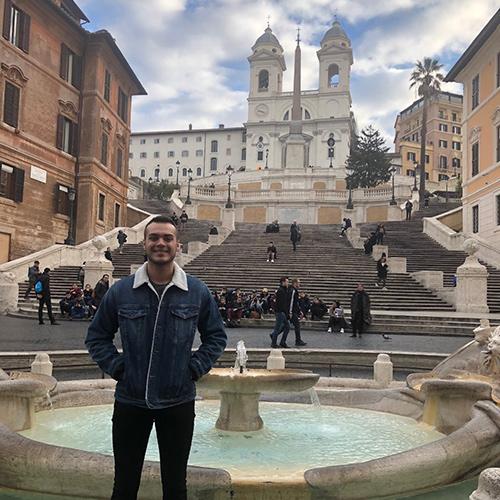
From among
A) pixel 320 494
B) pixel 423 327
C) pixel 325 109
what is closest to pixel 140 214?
pixel 423 327

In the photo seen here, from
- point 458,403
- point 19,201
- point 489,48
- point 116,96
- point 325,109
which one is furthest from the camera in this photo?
point 325,109

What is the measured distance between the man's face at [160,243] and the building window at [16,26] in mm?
29446

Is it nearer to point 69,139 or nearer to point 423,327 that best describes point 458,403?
point 423,327

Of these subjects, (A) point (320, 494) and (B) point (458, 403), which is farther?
(B) point (458, 403)

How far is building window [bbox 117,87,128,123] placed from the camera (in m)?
40.0

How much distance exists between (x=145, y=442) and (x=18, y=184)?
28.4 meters

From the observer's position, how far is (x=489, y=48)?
31.0 metres

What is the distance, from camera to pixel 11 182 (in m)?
28.3

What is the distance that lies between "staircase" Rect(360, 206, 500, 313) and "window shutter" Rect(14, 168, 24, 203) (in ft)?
62.4

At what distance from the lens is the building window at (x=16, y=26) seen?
28.1 metres

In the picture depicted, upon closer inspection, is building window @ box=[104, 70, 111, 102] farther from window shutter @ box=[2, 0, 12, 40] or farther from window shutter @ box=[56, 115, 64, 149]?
window shutter @ box=[2, 0, 12, 40]

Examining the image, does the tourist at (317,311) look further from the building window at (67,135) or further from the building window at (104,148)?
the building window at (104,148)

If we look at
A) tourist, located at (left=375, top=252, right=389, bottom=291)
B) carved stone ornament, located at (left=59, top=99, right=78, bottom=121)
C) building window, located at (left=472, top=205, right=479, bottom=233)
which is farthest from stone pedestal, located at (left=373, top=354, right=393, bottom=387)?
carved stone ornament, located at (left=59, top=99, right=78, bottom=121)

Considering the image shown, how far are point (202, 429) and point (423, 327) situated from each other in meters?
11.8
